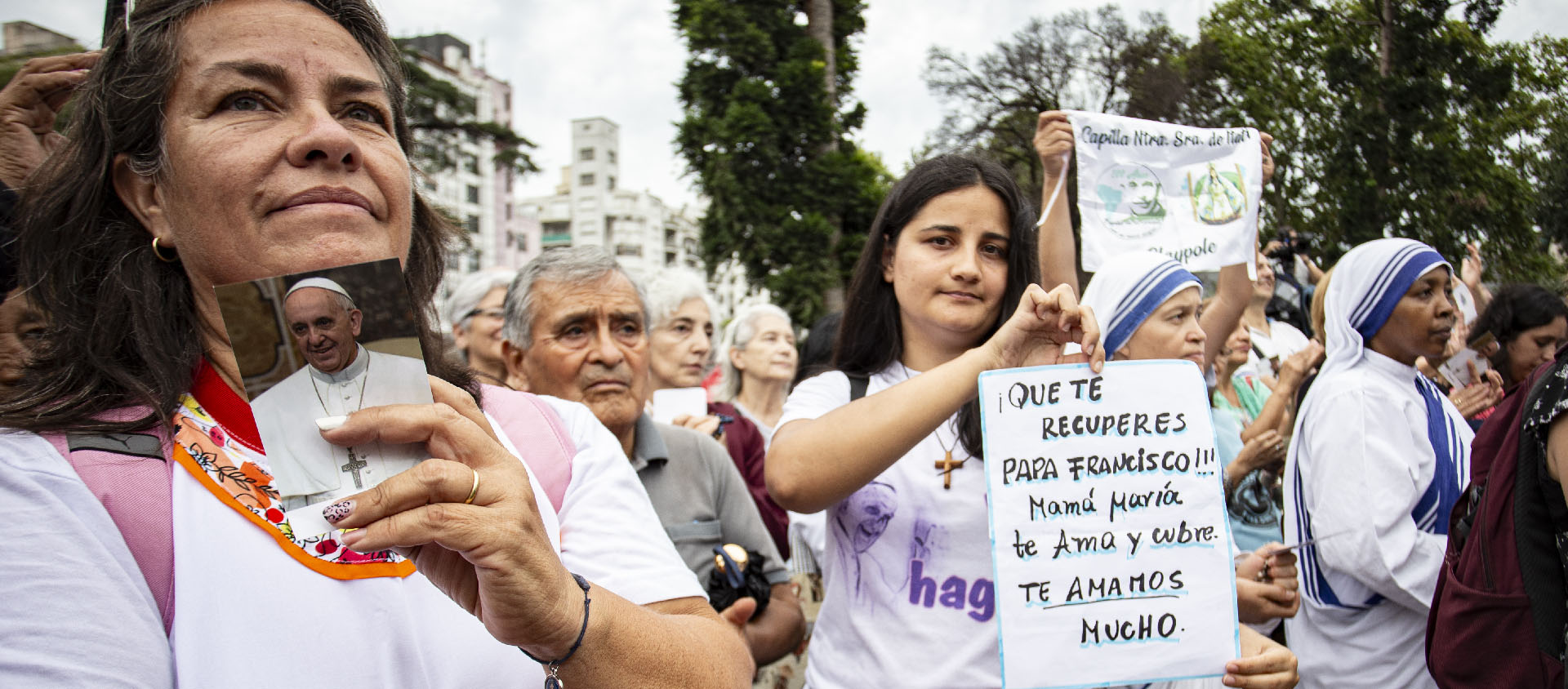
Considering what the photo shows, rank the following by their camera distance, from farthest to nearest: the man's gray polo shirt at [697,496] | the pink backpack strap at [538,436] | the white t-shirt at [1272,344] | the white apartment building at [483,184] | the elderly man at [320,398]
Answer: the white apartment building at [483,184] → the white t-shirt at [1272,344] → the man's gray polo shirt at [697,496] → the pink backpack strap at [538,436] → the elderly man at [320,398]

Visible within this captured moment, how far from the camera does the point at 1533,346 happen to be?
4.63 m

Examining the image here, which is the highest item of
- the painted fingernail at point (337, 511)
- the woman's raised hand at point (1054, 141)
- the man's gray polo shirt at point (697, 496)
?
the woman's raised hand at point (1054, 141)

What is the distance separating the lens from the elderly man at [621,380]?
2799mm

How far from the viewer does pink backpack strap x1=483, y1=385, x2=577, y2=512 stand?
1.34 metres

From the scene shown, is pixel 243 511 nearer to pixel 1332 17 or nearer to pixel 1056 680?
pixel 1056 680

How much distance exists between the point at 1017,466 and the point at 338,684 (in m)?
1.21

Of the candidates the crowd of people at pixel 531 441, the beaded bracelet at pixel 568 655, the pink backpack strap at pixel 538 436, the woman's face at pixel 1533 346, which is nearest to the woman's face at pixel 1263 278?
the woman's face at pixel 1533 346

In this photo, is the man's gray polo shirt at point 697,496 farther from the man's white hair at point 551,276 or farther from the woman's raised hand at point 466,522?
the woman's raised hand at point 466,522

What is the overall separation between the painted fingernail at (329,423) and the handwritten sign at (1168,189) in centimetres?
273

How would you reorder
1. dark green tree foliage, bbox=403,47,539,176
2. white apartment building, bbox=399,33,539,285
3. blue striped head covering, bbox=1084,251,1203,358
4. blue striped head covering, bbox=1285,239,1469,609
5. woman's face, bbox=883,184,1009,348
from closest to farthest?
woman's face, bbox=883,184,1009,348
blue striped head covering, bbox=1084,251,1203,358
blue striped head covering, bbox=1285,239,1469,609
dark green tree foliage, bbox=403,47,539,176
white apartment building, bbox=399,33,539,285

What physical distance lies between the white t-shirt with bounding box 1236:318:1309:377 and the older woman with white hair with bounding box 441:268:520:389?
4.18m

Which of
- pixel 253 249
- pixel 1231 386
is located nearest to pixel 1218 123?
pixel 1231 386

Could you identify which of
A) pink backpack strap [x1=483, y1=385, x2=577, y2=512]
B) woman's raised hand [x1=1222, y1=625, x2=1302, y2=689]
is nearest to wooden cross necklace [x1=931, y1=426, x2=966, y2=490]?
woman's raised hand [x1=1222, y1=625, x2=1302, y2=689]

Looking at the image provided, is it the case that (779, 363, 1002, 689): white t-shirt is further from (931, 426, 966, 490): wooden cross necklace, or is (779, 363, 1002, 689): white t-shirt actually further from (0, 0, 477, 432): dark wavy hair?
(0, 0, 477, 432): dark wavy hair
